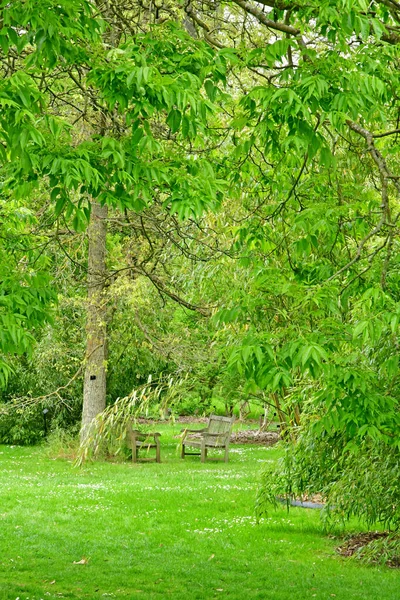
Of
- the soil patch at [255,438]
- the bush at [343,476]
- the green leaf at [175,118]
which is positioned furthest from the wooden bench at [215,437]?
the green leaf at [175,118]

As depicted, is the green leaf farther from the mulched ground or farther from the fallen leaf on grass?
A: the mulched ground

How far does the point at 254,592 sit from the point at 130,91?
228 inches

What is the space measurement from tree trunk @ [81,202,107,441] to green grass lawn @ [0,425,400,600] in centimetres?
200

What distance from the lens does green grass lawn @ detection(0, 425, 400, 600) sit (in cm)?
869

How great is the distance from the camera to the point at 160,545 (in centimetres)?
1075

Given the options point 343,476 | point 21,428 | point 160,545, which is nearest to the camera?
point 343,476

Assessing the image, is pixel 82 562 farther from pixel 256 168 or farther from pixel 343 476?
pixel 256 168

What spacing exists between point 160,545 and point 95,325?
23.4 ft

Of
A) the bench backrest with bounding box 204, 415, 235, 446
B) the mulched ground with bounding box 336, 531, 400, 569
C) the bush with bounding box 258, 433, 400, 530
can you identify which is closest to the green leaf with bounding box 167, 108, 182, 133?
the bush with bounding box 258, 433, 400, 530

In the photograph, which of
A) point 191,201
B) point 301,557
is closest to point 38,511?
point 301,557

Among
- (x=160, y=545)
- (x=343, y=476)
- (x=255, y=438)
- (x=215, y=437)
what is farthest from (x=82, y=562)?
(x=255, y=438)

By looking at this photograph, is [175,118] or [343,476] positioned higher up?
[175,118]

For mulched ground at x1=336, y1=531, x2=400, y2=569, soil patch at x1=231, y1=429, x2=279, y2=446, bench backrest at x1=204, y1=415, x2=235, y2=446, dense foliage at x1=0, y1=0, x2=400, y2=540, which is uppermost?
dense foliage at x1=0, y1=0, x2=400, y2=540

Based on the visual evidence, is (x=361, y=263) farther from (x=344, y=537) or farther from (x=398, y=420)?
(x=344, y=537)
